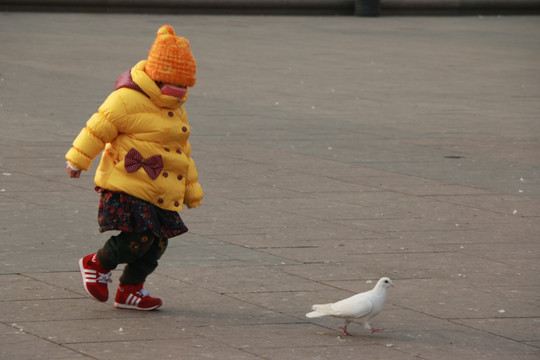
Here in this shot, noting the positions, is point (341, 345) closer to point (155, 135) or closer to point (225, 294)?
point (225, 294)

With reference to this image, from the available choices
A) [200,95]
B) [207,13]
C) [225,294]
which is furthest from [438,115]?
[207,13]

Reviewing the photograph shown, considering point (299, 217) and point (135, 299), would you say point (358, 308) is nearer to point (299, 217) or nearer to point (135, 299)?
point (135, 299)

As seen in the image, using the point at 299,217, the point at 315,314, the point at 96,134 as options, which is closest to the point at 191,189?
the point at 96,134

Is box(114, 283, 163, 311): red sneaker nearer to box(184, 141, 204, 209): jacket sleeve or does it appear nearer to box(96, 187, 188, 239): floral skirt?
box(96, 187, 188, 239): floral skirt

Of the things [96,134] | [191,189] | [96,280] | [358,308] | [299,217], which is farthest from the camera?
[299,217]

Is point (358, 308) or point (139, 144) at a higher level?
point (139, 144)

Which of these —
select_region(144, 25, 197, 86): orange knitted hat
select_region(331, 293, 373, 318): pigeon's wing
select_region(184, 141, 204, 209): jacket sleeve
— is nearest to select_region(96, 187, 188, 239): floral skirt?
select_region(184, 141, 204, 209): jacket sleeve

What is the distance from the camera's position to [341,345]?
15.5 feet

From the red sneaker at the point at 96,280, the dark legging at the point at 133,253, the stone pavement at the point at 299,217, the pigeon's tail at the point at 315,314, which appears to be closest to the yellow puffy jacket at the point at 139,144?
the dark legging at the point at 133,253

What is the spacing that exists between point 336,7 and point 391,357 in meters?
23.9

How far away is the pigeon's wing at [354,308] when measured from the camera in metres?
4.74

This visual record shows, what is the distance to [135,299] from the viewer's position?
516 centimetres

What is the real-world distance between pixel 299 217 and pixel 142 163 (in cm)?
241

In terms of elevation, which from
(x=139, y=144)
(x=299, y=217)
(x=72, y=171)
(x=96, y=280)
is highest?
(x=139, y=144)
